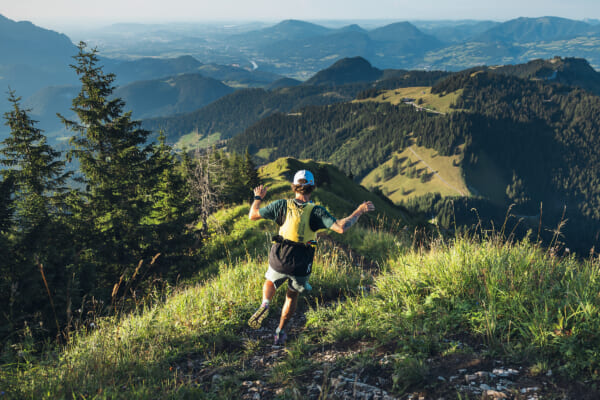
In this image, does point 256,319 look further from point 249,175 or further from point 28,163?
point 249,175

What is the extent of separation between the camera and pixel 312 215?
5.35m

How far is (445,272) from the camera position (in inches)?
204

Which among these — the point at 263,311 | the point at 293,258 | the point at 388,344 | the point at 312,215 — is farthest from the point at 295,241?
the point at 388,344

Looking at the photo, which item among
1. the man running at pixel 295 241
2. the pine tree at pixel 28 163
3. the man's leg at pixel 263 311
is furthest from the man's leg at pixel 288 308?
the pine tree at pixel 28 163

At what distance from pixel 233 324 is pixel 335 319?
187cm

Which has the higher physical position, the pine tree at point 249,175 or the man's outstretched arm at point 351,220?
the man's outstretched arm at point 351,220

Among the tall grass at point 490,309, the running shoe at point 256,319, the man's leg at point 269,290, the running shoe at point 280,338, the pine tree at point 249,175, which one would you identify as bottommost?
the pine tree at point 249,175

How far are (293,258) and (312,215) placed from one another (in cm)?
79

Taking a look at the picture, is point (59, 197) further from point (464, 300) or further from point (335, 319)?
point (464, 300)

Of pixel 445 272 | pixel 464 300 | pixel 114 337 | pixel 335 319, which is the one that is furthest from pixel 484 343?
pixel 114 337

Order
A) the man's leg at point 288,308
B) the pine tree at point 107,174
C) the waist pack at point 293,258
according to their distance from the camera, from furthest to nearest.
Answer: the pine tree at point 107,174
the man's leg at point 288,308
the waist pack at point 293,258

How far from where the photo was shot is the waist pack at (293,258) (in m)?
5.38

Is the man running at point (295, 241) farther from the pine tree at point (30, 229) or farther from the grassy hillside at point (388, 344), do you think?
the pine tree at point (30, 229)

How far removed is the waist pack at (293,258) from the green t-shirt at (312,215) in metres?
0.36
